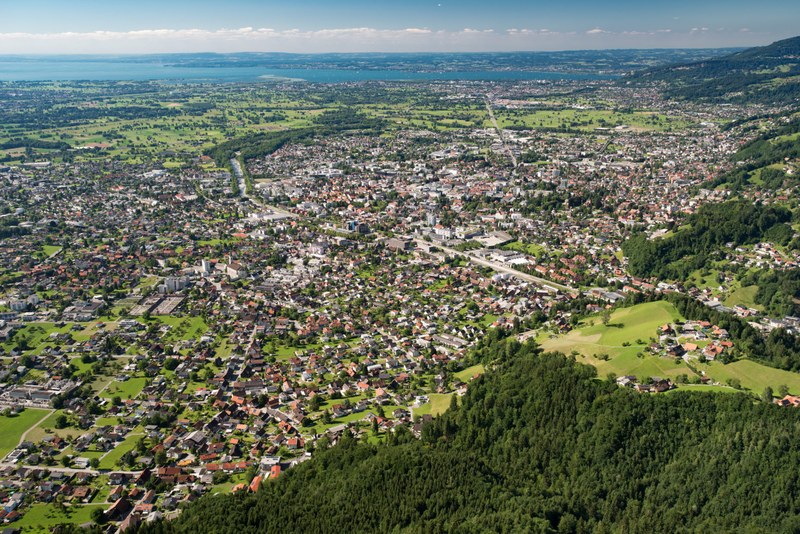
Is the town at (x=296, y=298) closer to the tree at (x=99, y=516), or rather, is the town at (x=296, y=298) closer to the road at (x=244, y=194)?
the tree at (x=99, y=516)

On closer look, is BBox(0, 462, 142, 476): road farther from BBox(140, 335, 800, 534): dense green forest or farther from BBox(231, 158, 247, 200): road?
BBox(231, 158, 247, 200): road

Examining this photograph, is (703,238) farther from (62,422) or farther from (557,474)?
(62,422)

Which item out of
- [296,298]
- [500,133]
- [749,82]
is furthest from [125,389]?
[749,82]

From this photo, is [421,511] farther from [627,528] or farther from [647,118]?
[647,118]

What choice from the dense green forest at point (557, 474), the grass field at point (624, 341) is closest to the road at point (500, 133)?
the grass field at point (624, 341)

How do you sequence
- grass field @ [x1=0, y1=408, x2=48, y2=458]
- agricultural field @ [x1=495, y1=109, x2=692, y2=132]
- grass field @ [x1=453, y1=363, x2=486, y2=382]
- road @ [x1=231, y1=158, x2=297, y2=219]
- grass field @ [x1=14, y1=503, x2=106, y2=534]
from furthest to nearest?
agricultural field @ [x1=495, y1=109, x2=692, y2=132] < road @ [x1=231, y1=158, x2=297, y2=219] < grass field @ [x1=453, y1=363, x2=486, y2=382] < grass field @ [x1=0, y1=408, x2=48, y2=458] < grass field @ [x1=14, y1=503, x2=106, y2=534]

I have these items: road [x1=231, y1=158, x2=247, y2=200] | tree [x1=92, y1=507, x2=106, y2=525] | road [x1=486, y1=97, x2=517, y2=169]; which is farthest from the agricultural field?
tree [x1=92, y1=507, x2=106, y2=525]
